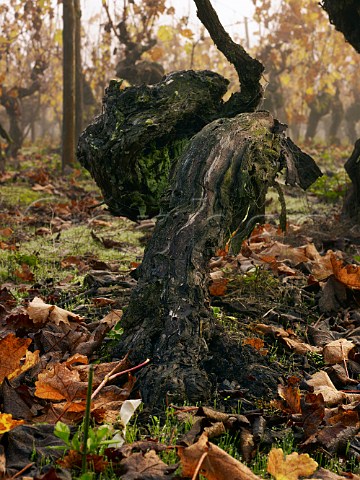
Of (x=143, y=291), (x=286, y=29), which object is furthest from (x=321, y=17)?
(x=143, y=291)

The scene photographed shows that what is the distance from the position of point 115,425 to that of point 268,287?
1903mm

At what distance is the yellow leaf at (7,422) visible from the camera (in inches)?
71.7

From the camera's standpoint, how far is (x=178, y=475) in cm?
168

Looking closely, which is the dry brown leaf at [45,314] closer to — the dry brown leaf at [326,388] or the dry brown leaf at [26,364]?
the dry brown leaf at [26,364]

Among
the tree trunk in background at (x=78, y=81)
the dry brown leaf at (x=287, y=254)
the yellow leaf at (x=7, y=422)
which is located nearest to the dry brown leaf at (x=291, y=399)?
the yellow leaf at (x=7, y=422)

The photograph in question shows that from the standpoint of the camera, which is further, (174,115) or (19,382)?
(174,115)

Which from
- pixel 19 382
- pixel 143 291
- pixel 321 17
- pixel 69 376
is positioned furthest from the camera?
pixel 321 17

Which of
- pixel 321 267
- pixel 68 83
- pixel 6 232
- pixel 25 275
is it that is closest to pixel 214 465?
pixel 321 267

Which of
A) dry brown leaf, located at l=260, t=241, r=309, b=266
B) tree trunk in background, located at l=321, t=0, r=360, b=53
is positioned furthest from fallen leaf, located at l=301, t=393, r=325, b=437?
tree trunk in background, located at l=321, t=0, r=360, b=53

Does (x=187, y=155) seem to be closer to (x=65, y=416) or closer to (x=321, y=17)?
(x=65, y=416)

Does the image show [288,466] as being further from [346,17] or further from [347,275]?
[346,17]

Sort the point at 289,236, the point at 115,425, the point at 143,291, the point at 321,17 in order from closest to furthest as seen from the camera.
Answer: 1. the point at 115,425
2. the point at 143,291
3. the point at 289,236
4. the point at 321,17

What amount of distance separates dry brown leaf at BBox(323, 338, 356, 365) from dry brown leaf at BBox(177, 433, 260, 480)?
1.27 metres

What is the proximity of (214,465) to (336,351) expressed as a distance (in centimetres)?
138
